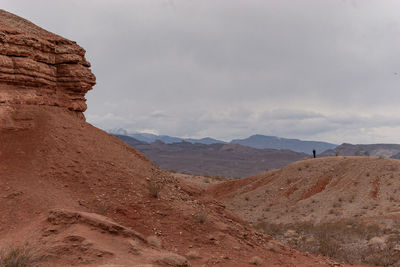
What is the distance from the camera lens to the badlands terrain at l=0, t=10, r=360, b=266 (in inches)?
269

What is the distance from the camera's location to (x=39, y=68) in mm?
11625

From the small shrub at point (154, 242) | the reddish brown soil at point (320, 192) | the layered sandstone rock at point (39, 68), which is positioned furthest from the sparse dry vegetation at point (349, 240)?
the layered sandstone rock at point (39, 68)

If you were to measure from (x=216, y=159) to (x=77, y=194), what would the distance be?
126041mm

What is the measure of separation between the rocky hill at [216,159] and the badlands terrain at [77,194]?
82.6 metres

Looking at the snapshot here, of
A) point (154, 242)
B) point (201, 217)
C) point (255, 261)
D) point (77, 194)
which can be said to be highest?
point (77, 194)

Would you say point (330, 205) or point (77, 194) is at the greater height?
point (77, 194)

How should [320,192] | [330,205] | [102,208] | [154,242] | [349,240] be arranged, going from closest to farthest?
1. [154,242]
2. [102,208]
3. [349,240]
4. [330,205]
5. [320,192]

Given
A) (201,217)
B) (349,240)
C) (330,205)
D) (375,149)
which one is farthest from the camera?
(375,149)

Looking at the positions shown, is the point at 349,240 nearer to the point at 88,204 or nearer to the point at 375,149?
the point at 88,204

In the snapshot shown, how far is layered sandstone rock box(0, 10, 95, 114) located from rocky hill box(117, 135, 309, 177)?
82096mm

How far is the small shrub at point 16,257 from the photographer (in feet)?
17.4

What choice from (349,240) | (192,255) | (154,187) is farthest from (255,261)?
(349,240)

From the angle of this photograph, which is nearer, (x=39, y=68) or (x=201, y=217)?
(x=201, y=217)

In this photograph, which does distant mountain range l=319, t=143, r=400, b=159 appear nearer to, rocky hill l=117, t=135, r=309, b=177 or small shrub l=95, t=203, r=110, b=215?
rocky hill l=117, t=135, r=309, b=177
